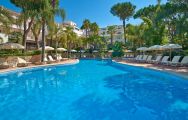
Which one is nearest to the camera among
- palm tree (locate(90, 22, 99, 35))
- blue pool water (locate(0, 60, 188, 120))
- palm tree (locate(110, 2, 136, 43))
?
blue pool water (locate(0, 60, 188, 120))

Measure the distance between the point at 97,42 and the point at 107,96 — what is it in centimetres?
4781

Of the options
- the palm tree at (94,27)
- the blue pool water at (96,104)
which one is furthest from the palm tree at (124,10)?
the blue pool water at (96,104)

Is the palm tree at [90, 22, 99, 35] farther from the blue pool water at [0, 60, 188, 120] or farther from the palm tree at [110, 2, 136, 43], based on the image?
the blue pool water at [0, 60, 188, 120]

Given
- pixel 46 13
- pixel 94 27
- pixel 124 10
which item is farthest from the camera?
pixel 94 27

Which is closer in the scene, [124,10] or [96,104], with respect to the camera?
[96,104]

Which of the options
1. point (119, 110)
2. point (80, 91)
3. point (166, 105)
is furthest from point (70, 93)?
point (166, 105)

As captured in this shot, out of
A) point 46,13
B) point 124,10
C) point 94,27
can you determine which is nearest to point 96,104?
point 46,13

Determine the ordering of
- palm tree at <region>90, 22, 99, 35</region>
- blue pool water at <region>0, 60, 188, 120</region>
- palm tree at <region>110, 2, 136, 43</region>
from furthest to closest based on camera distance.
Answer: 1. palm tree at <region>90, 22, 99, 35</region>
2. palm tree at <region>110, 2, 136, 43</region>
3. blue pool water at <region>0, 60, 188, 120</region>

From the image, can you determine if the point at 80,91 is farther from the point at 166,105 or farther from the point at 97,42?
the point at 97,42

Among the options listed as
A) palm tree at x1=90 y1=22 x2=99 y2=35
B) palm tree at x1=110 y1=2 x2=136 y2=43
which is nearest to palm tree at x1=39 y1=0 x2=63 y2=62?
palm tree at x1=110 y1=2 x2=136 y2=43

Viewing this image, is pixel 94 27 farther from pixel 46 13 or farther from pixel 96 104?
pixel 96 104

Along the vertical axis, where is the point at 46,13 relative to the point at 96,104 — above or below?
above

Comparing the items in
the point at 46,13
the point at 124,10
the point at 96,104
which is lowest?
the point at 96,104

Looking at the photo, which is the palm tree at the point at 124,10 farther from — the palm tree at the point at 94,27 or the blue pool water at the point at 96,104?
the blue pool water at the point at 96,104
